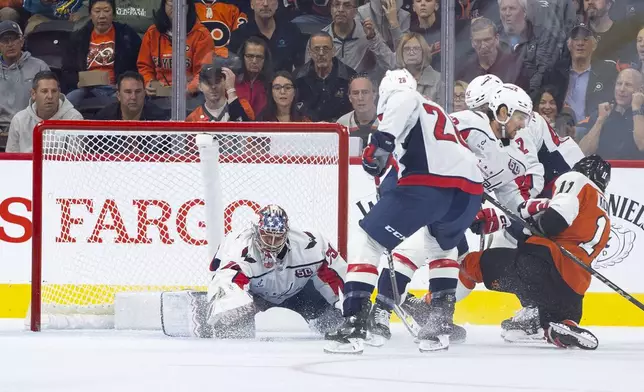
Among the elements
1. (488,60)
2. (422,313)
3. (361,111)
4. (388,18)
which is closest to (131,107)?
(361,111)

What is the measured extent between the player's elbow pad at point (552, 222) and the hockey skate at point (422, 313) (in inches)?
20.6

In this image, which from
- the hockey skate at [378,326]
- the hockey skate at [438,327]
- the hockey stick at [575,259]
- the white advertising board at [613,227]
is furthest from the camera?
the white advertising board at [613,227]

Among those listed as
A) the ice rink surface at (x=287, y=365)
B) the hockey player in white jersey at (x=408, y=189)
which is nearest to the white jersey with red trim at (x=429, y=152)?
the hockey player in white jersey at (x=408, y=189)

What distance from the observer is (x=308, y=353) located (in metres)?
3.86

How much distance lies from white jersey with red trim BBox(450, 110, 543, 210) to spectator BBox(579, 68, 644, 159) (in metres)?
0.70

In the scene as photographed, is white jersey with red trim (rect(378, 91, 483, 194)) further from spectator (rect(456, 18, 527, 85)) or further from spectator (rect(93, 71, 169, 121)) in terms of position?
spectator (rect(93, 71, 169, 121))

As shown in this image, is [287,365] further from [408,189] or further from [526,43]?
[526,43]

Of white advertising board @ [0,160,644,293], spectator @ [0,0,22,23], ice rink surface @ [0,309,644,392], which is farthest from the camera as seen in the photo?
spectator @ [0,0,22,23]

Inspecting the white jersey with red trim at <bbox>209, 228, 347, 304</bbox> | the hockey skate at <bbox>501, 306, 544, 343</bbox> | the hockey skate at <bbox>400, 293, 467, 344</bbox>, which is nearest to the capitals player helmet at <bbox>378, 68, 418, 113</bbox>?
the white jersey with red trim at <bbox>209, 228, 347, 304</bbox>

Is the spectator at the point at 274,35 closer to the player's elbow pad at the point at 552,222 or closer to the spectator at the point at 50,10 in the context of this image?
the spectator at the point at 50,10

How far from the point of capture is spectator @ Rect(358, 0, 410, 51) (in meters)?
5.57

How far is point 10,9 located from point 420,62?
204 cm

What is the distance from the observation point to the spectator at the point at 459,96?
17.8 ft

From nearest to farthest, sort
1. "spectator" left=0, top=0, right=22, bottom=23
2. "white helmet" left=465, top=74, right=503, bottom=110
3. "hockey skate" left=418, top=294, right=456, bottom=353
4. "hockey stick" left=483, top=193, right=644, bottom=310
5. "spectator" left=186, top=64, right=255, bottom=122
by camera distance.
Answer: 1. "hockey skate" left=418, top=294, right=456, bottom=353
2. "hockey stick" left=483, top=193, right=644, bottom=310
3. "white helmet" left=465, top=74, right=503, bottom=110
4. "spectator" left=186, top=64, right=255, bottom=122
5. "spectator" left=0, top=0, right=22, bottom=23
